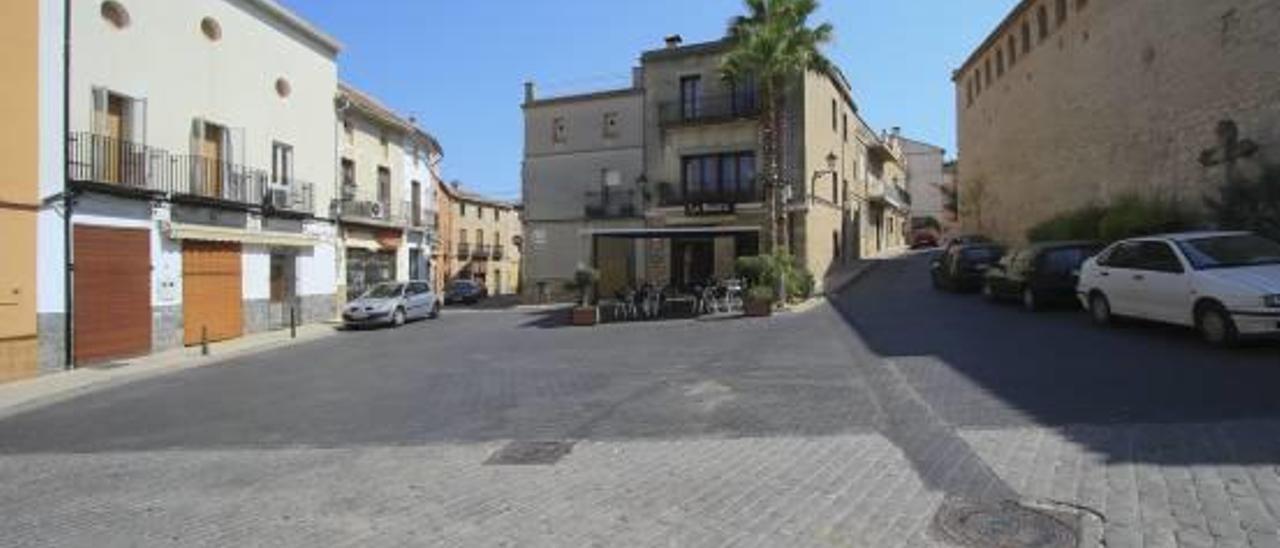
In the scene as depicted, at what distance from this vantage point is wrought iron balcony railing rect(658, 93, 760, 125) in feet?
119

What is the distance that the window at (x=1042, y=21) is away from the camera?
3472 cm

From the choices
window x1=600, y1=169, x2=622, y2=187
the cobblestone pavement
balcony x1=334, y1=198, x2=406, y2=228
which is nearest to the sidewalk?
the cobblestone pavement

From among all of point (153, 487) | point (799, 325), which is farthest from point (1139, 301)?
point (153, 487)

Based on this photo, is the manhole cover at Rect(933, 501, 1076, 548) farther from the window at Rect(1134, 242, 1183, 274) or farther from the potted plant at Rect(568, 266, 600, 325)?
the potted plant at Rect(568, 266, 600, 325)

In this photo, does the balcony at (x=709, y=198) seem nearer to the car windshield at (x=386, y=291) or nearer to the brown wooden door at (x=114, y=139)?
the car windshield at (x=386, y=291)

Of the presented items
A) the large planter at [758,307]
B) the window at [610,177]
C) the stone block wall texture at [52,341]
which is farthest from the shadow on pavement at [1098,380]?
the window at [610,177]

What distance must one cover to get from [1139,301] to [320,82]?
24.4 meters

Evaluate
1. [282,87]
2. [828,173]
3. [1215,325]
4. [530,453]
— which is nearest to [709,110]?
[828,173]

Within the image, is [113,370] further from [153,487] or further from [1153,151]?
[1153,151]

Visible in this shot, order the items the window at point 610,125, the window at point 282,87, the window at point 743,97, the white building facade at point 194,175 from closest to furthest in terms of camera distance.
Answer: the white building facade at point 194,175 → the window at point 282,87 → the window at point 743,97 → the window at point 610,125

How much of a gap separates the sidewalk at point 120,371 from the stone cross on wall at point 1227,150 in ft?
70.2

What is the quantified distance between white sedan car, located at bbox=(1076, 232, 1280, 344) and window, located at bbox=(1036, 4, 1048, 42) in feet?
69.3

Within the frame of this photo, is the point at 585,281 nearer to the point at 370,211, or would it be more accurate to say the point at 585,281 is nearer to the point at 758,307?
the point at 758,307

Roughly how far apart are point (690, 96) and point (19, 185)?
77.3ft
